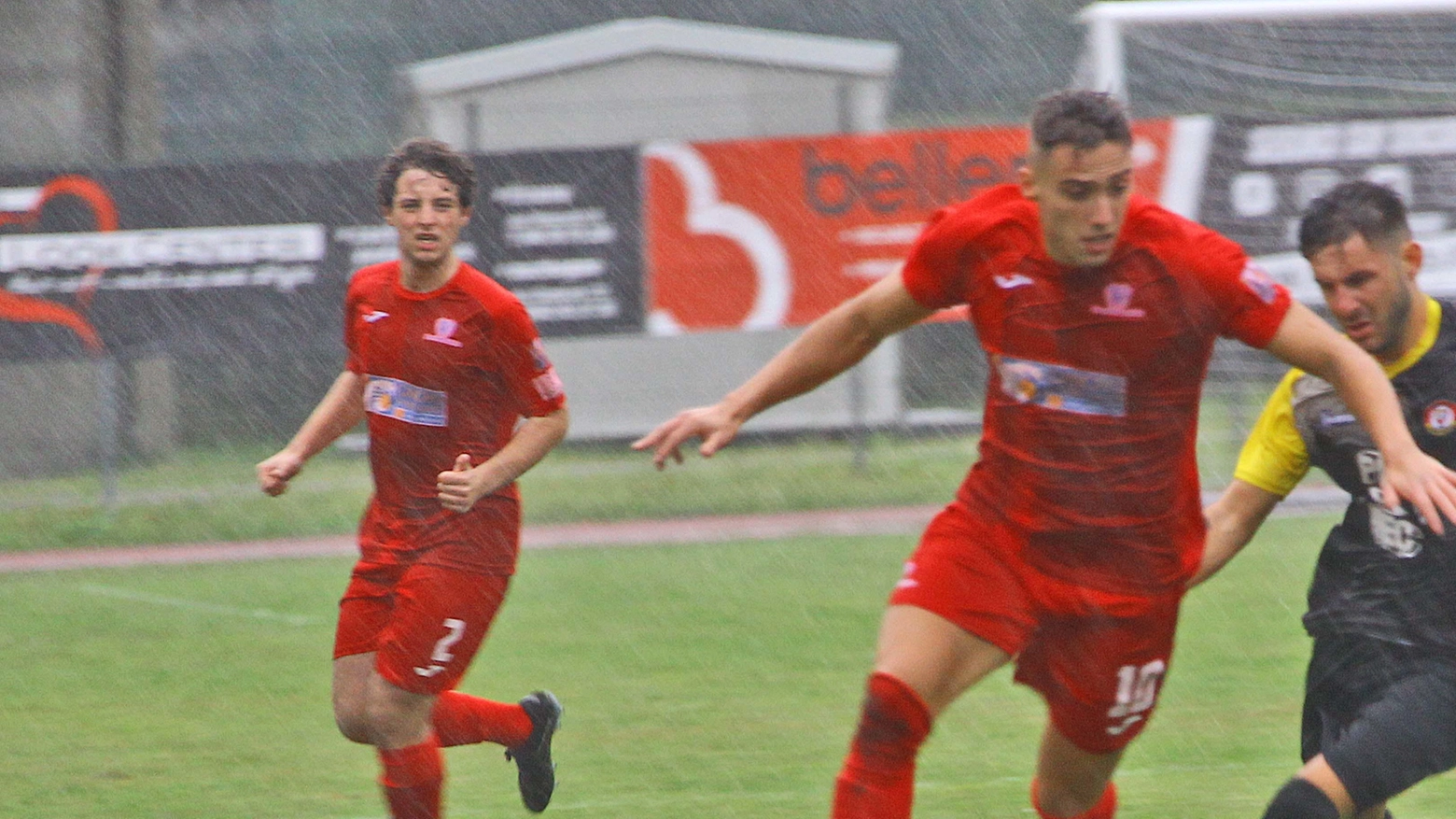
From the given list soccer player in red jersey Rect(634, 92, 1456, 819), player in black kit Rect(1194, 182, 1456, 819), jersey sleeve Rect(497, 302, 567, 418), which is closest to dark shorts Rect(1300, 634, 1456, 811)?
player in black kit Rect(1194, 182, 1456, 819)

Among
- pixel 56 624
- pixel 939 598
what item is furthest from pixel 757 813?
pixel 56 624

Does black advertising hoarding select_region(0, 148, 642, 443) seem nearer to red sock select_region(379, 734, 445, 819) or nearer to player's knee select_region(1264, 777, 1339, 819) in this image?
red sock select_region(379, 734, 445, 819)

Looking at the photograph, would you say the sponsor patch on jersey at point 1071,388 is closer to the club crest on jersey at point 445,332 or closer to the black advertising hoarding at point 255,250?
the club crest on jersey at point 445,332

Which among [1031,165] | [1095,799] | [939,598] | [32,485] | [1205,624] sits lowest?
[32,485]

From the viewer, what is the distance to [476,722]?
593 centimetres

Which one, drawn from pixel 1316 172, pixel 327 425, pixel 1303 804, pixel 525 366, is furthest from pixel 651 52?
pixel 1303 804

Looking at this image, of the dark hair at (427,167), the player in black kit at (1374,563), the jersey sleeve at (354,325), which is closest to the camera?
the player in black kit at (1374,563)

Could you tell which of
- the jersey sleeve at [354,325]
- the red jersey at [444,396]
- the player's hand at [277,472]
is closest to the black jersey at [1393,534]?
the red jersey at [444,396]

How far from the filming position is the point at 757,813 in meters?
6.11

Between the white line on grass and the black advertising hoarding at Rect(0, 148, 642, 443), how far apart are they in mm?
2574

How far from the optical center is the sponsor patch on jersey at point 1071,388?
13.8 feet

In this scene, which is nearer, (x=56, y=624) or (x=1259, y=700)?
(x=1259, y=700)

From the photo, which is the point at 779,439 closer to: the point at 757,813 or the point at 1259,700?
the point at 1259,700

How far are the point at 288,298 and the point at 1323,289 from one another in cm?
1032
